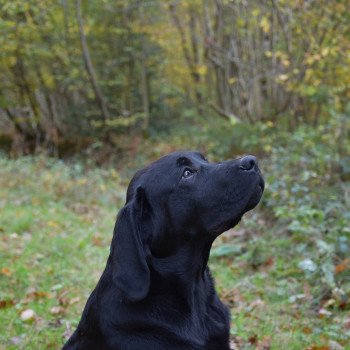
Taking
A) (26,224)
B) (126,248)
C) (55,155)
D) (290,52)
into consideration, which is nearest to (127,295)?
(126,248)

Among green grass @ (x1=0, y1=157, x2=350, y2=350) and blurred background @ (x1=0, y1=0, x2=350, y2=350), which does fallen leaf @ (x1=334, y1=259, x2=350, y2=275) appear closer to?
blurred background @ (x1=0, y1=0, x2=350, y2=350)

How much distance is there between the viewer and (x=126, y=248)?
2.99 meters

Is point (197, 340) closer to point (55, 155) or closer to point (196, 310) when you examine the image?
point (196, 310)

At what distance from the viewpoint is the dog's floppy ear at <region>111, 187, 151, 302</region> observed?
9.48 ft

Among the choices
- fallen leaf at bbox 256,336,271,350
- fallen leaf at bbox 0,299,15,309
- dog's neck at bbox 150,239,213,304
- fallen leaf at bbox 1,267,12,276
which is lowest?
fallen leaf at bbox 1,267,12,276

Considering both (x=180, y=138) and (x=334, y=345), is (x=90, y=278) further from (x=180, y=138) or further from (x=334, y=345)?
(x=180, y=138)

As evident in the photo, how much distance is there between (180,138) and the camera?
18.0m

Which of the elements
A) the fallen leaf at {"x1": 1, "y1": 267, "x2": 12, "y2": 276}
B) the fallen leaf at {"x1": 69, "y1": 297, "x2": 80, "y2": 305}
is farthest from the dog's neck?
the fallen leaf at {"x1": 1, "y1": 267, "x2": 12, "y2": 276}

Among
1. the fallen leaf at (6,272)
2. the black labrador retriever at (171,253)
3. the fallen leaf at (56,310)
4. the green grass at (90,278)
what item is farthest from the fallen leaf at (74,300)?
the black labrador retriever at (171,253)

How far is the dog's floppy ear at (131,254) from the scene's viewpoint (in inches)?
114

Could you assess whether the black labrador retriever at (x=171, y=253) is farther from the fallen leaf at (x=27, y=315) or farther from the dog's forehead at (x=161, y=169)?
the fallen leaf at (x=27, y=315)

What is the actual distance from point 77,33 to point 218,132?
22.2ft

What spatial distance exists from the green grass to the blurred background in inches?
0.7

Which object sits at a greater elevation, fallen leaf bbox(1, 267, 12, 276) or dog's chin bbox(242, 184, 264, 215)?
dog's chin bbox(242, 184, 264, 215)
